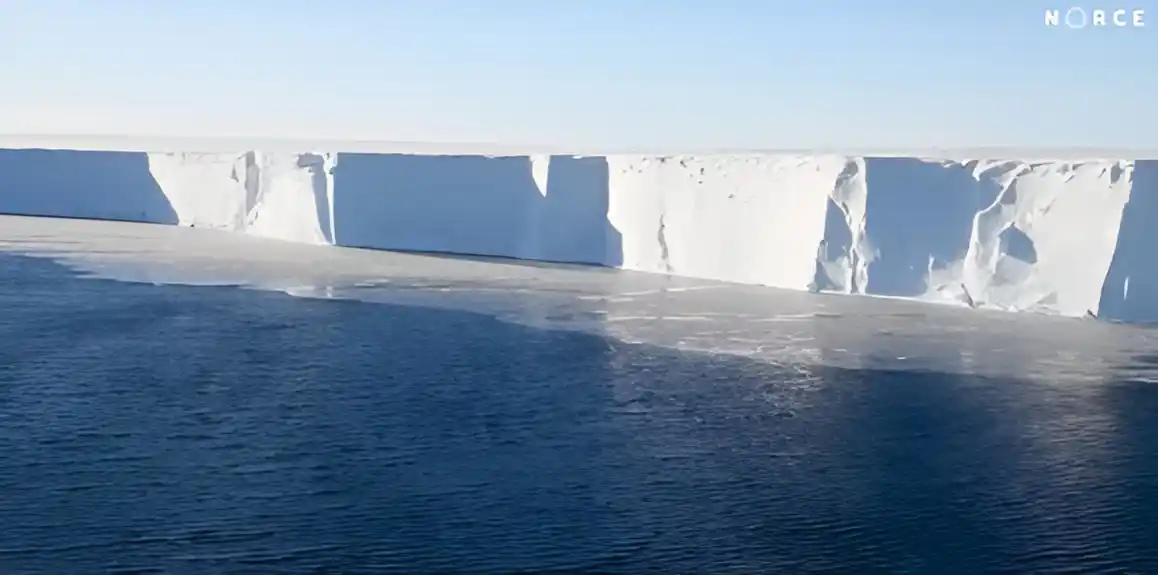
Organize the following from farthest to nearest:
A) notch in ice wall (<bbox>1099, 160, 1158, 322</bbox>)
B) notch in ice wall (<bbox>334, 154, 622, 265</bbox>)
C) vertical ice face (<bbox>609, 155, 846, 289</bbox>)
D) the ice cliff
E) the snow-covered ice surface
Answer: notch in ice wall (<bbox>334, 154, 622, 265</bbox>) < vertical ice face (<bbox>609, 155, 846, 289</bbox>) < the ice cliff < notch in ice wall (<bbox>1099, 160, 1158, 322</bbox>) < the snow-covered ice surface

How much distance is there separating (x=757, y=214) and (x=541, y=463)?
6.02 m

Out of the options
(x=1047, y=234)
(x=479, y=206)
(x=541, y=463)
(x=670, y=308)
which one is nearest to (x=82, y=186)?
(x=479, y=206)

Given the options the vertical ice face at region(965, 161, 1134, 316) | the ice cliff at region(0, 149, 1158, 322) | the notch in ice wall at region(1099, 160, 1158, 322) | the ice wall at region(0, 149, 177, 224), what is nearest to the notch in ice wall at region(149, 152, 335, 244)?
the ice cliff at region(0, 149, 1158, 322)

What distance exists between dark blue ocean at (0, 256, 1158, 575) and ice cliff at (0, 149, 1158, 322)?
233cm

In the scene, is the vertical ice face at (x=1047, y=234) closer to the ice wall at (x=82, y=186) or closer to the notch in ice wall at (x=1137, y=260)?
the notch in ice wall at (x=1137, y=260)

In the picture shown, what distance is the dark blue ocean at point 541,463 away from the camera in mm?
3697

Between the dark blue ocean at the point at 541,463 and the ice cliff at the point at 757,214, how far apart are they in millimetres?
2333

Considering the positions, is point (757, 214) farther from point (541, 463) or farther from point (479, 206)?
point (541, 463)

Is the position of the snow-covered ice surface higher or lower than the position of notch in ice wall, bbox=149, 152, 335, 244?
lower

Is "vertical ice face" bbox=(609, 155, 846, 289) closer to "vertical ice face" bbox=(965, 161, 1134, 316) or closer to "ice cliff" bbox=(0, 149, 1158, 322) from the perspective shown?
"ice cliff" bbox=(0, 149, 1158, 322)

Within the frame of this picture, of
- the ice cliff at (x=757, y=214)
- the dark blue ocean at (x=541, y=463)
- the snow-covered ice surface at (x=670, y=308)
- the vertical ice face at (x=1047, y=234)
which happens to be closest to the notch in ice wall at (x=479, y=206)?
the ice cliff at (x=757, y=214)

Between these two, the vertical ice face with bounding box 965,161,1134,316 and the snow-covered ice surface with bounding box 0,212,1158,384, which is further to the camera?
the vertical ice face with bounding box 965,161,1134,316

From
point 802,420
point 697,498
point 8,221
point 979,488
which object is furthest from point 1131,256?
point 8,221

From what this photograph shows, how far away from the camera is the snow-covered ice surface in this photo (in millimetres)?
7145
